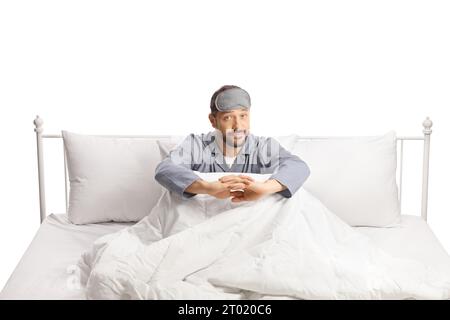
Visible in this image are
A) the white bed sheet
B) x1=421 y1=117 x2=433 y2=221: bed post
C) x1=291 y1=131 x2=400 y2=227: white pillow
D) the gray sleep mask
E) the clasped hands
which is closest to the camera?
the white bed sheet

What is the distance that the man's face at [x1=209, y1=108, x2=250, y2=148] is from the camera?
3.62 metres

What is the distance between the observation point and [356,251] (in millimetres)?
3328

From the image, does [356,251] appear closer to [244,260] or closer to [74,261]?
[244,260]

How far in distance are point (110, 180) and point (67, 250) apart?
0.48 metres

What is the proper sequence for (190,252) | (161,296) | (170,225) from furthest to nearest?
(170,225)
(190,252)
(161,296)

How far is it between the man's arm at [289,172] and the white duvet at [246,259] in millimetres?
52

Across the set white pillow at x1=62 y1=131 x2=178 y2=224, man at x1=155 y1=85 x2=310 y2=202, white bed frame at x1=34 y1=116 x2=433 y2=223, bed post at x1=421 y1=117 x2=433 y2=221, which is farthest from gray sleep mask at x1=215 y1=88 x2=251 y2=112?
bed post at x1=421 y1=117 x2=433 y2=221

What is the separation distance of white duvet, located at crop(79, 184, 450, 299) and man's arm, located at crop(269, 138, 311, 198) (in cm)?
5

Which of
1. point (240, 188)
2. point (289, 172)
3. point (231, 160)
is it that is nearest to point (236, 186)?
point (240, 188)

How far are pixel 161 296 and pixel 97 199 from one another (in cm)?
117

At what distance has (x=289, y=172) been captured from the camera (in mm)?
3516

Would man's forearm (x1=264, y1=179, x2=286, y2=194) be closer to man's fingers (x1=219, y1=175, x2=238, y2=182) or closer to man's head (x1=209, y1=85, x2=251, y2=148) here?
man's fingers (x1=219, y1=175, x2=238, y2=182)
